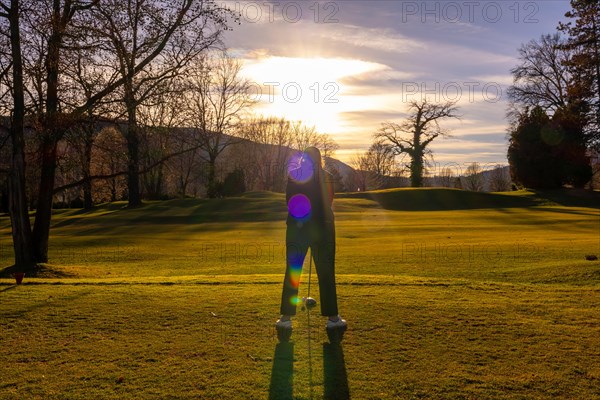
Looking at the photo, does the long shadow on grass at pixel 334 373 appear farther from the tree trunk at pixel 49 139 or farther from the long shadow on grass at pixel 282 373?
the tree trunk at pixel 49 139

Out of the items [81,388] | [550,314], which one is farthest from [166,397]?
A: [550,314]

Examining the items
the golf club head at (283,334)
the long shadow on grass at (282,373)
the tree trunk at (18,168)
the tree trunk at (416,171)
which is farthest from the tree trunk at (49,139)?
the tree trunk at (416,171)

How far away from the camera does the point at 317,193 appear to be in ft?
19.4

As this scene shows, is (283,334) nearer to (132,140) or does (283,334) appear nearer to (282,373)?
(282,373)

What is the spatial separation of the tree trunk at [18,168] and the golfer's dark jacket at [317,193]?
43.9ft

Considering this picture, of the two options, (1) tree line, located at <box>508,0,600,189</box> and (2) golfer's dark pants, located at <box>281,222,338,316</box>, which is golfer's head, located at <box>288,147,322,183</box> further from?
(1) tree line, located at <box>508,0,600,189</box>

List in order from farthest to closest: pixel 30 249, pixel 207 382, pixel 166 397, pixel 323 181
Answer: pixel 30 249 → pixel 323 181 → pixel 207 382 → pixel 166 397

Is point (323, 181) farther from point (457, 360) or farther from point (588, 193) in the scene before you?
point (588, 193)

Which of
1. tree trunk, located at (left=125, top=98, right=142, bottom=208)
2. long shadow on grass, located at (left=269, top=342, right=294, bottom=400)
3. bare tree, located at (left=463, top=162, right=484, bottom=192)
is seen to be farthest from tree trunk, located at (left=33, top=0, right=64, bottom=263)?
bare tree, located at (left=463, top=162, right=484, bottom=192)

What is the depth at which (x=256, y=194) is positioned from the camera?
58.7 metres

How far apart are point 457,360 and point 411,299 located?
3.00 metres

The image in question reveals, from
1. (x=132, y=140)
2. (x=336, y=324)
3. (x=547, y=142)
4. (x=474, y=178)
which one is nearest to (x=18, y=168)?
A: (x=132, y=140)

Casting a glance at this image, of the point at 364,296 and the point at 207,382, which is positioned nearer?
the point at 207,382

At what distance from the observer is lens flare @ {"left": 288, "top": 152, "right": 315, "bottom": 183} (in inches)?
232
